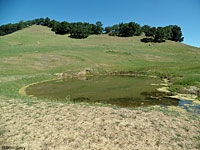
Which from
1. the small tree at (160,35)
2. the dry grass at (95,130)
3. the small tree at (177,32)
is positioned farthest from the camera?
the small tree at (177,32)

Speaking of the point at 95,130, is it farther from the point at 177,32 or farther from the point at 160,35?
the point at 177,32

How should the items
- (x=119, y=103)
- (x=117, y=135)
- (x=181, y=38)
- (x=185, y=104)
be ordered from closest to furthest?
(x=117, y=135) → (x=185, y=104) → (x=119, y=103) → (x=181, y=38)

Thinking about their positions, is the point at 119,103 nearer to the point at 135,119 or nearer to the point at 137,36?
the point at 135,119

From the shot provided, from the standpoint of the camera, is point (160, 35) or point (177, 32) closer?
point (160, 35)

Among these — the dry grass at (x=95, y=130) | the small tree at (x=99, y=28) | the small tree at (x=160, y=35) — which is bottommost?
the dry grass at (x=95, y=130)

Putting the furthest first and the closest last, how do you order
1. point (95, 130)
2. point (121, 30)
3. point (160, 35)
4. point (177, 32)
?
point (177, 32) < point (121, 30) < point (160, 35) < point (95, 130)

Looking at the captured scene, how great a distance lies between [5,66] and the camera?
37969 mm

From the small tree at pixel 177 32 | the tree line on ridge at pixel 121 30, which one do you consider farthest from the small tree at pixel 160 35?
the small tree at pixel 177 32

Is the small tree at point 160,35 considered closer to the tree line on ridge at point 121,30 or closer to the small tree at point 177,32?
the tree line on ridge at point 121,30

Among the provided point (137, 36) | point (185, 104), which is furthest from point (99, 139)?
point (137, 36)

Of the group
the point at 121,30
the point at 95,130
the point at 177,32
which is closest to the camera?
the point at 95,130

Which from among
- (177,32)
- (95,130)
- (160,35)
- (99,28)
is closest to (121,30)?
(99,28)

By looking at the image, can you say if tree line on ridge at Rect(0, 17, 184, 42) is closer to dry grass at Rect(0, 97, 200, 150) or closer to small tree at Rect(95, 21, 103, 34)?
small tree at Rect(95, 21, 103, 34)

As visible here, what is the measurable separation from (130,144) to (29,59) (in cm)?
4705
